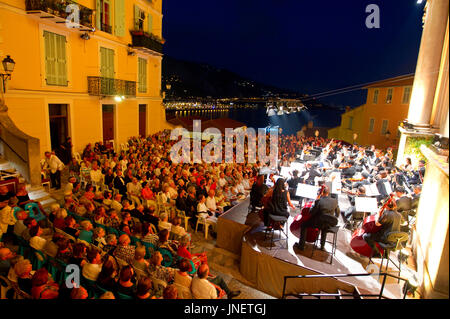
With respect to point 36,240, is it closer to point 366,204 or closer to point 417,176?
point 366,204

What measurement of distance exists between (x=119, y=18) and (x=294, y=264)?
15535 millimetres

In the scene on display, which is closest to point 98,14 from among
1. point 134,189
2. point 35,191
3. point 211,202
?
point 35,191

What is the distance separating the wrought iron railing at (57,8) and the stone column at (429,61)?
41.2 feet

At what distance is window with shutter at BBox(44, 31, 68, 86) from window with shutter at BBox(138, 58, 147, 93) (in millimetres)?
5708

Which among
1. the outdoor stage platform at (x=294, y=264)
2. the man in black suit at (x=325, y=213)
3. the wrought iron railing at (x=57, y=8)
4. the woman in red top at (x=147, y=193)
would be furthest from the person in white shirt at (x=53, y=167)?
the man in black suit at (x=325, y=213)

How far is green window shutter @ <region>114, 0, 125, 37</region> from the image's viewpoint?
48.1 ft

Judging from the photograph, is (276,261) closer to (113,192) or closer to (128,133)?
(113,192)

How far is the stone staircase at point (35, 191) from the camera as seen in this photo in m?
8.16

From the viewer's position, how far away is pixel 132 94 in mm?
16234

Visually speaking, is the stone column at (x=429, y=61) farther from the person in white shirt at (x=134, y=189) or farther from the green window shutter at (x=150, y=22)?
the green window shutter at (x=150, y=22)

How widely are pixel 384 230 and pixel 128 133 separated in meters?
15.2

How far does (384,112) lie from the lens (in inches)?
902

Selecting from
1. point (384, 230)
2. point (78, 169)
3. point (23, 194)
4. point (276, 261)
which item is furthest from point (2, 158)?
point (384, 230)
